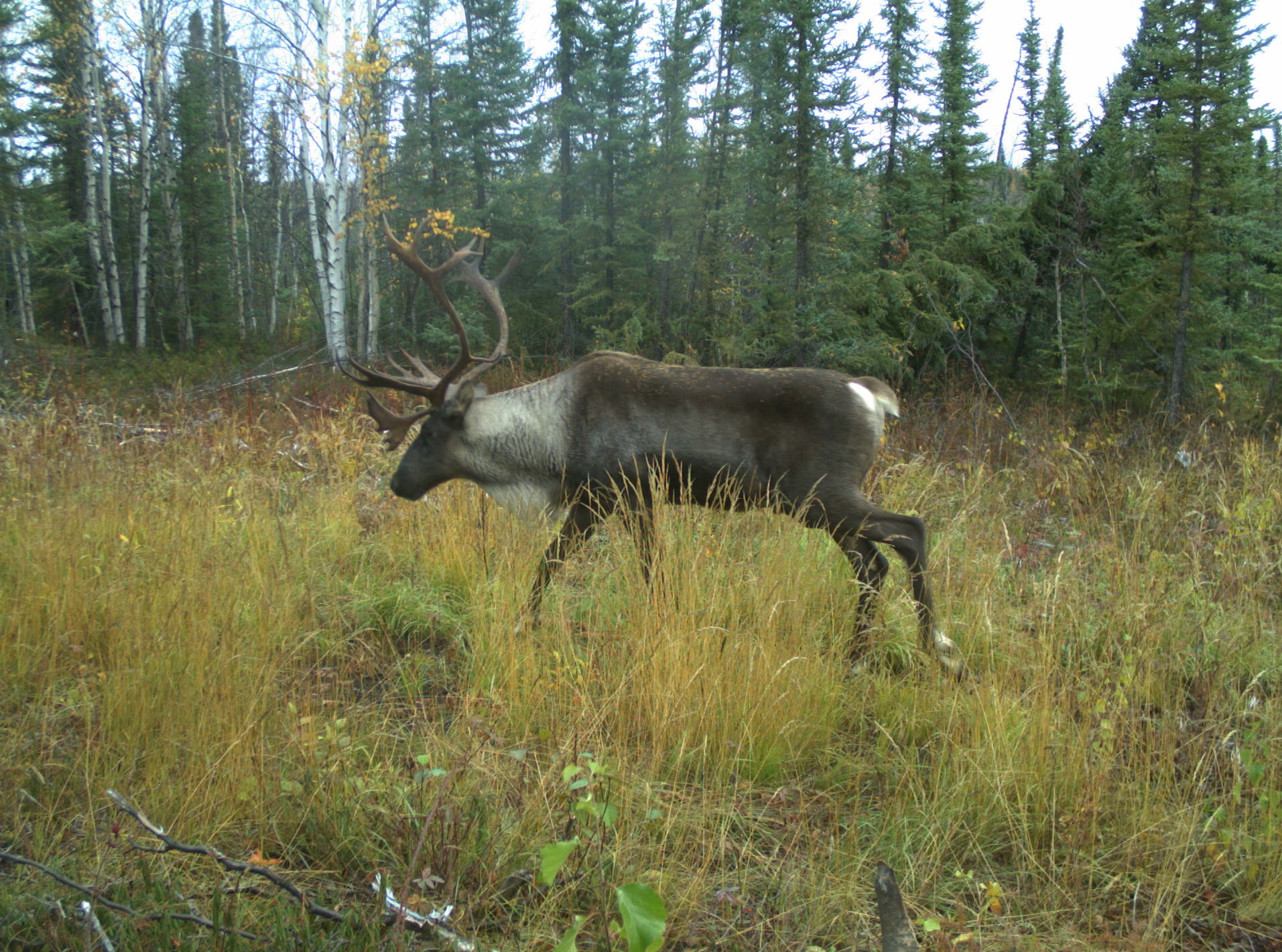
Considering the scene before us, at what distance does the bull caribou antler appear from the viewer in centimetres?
525

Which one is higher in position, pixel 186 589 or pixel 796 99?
pixel 796 99

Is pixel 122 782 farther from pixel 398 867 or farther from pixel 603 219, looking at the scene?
pixel 603 219

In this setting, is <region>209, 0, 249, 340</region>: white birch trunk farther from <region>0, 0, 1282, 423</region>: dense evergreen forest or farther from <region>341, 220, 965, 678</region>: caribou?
<region>341, 220, 965, 678</region>: caribou

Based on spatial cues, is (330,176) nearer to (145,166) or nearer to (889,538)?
(145,166)

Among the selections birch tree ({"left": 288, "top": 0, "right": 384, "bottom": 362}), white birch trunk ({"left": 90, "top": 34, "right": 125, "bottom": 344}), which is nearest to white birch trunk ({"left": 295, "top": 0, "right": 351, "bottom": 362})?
birch tree ({"left": 288, "top": 0, "right": 384, "bottom": 362})

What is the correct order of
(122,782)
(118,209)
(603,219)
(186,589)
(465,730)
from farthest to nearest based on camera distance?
1. (118,209)
2. (603,219)
3. (186,589)
4. (465,730)
5. (122,782)

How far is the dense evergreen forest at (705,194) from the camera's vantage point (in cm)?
1160

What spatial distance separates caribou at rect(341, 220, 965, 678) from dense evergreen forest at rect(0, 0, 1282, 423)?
4.91 metres

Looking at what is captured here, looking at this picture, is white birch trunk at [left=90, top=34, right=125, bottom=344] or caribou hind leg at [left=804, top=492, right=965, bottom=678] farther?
white birch trunk at [left=90, top=34, right=125, bottom=344]

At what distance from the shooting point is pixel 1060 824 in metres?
2.76

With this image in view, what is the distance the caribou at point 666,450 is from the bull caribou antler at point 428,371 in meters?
0.02

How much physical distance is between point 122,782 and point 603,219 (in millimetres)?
17517

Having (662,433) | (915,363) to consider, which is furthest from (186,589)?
(915,363)

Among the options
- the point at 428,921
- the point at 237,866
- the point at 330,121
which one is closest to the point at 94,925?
the point at 237,866
